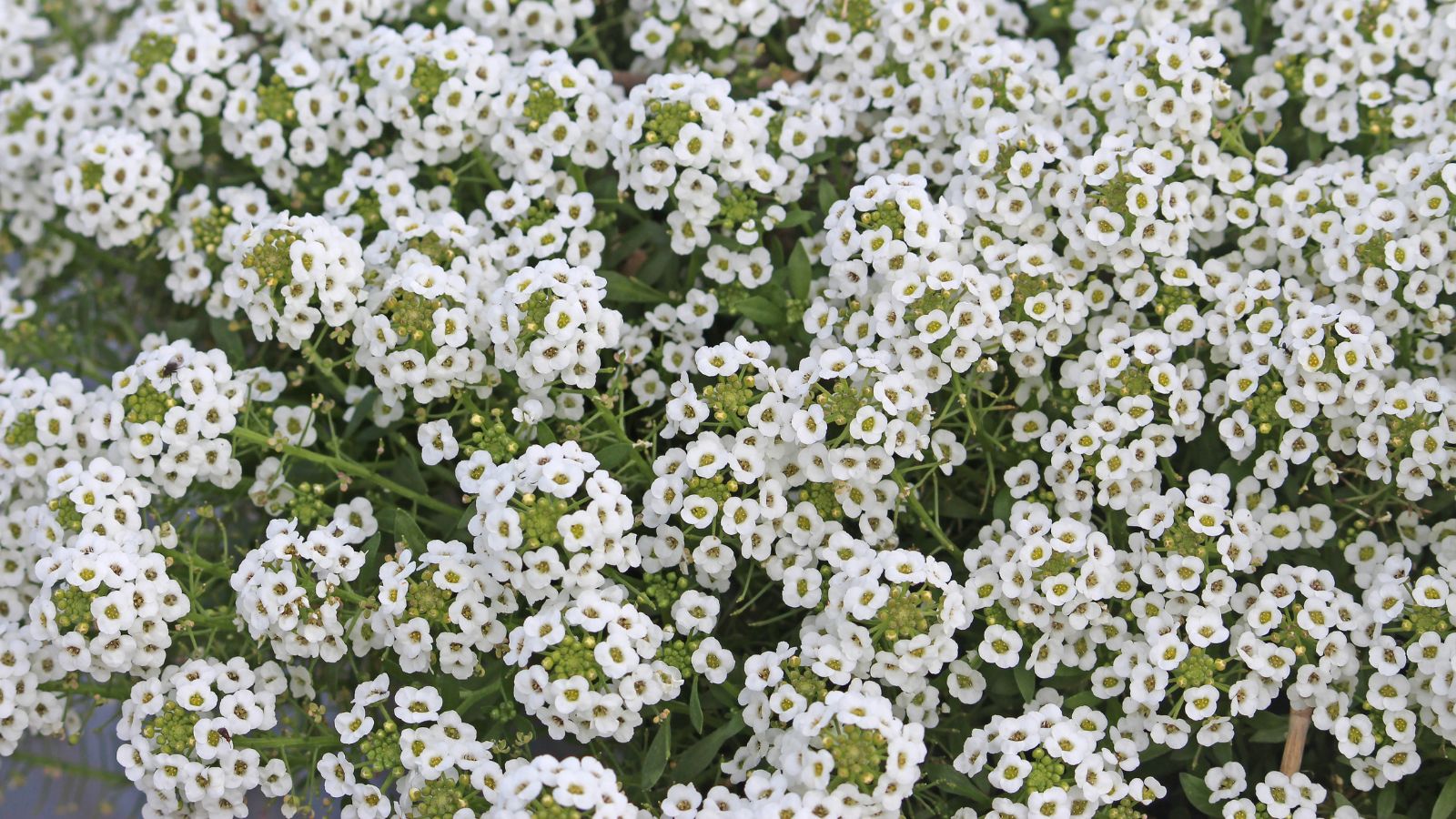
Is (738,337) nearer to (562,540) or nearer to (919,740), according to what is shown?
(562,540)

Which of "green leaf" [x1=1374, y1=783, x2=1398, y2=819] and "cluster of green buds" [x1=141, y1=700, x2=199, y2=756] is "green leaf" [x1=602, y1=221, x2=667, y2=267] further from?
"green leaf" [x1=1374, y1=783, x2=1398, y2=819]

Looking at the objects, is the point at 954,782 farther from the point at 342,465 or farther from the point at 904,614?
the point at 342,465

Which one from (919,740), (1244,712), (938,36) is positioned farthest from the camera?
(938,36)

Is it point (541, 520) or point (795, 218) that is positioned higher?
point (795, 218)

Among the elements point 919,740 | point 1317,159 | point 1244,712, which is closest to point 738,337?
point 919,740

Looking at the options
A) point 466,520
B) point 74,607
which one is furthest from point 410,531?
point 74,607
